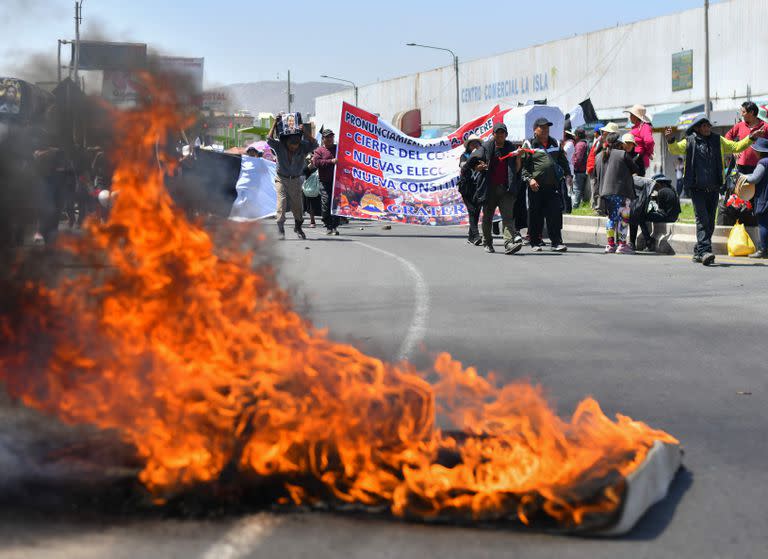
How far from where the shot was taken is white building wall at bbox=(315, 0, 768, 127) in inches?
1630

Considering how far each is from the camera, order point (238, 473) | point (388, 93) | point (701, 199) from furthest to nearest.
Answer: point (388, 93), point (701, 199), point (238, 473)

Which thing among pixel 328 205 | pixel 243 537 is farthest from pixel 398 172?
pixel 243 537

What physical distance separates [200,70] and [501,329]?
4364 mm

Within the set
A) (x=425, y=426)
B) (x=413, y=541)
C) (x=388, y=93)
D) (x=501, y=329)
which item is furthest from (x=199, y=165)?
(x=388, y=93)

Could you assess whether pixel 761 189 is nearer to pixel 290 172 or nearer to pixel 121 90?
pixel 290 172

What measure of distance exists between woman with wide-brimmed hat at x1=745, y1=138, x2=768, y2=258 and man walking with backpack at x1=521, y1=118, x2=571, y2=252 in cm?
309

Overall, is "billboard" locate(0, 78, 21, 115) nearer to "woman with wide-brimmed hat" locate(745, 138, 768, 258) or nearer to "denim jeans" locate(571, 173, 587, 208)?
"woman with wide-brimmed hat" locate(745, 138, 768, 258)

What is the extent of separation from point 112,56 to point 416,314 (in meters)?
5.02

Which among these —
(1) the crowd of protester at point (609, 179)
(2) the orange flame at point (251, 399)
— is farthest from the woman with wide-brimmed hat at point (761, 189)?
(2) the orange flame at point (251, 399)

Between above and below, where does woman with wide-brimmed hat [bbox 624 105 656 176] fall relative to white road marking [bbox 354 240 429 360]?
above

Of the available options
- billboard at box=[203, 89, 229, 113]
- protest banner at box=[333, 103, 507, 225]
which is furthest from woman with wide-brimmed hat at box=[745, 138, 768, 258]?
billboard at box=[203, 89, 229, 113]

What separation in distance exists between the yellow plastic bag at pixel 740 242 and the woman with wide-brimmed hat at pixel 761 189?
0.67 ft

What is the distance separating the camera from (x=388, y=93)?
79750 mm

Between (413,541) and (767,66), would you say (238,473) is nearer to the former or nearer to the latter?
(413,541)
